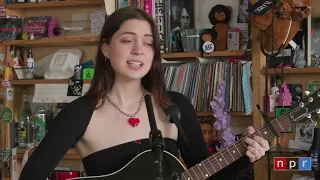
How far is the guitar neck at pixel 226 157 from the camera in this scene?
146cm

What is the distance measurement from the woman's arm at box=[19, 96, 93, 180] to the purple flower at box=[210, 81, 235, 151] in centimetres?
90

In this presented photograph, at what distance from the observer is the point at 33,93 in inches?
112

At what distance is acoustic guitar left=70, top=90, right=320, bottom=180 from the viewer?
4.59 feet

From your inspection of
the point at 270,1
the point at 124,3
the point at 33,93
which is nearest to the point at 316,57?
the point at 270,1

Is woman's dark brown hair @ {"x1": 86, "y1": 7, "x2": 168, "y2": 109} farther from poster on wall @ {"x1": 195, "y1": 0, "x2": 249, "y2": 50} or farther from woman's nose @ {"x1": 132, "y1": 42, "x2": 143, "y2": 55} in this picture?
poster on wall @ {"x1": 195, "y1": 0, "x2": 249, "y2": 50}

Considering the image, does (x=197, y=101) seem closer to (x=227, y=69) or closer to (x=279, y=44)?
(x=227, y=69)

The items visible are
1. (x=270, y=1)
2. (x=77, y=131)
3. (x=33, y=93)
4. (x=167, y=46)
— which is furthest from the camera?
(x=33, y=93)

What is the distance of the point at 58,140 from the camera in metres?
1.42

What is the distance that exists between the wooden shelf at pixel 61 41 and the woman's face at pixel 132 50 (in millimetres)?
1073

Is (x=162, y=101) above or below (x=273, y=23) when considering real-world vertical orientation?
below

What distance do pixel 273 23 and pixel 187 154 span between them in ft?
2.59

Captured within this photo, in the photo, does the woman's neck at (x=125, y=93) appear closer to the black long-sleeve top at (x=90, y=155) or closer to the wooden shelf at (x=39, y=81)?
the black long-sleeve top at (x=90, y=155)

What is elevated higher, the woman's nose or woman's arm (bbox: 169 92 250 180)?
the woman's nose

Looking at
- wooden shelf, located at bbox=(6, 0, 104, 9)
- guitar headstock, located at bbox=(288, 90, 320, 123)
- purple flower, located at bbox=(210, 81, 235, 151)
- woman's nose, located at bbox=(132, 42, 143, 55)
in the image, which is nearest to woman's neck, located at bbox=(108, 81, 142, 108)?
woman's nose, located at bbox=(132, 42, 143, 55)
